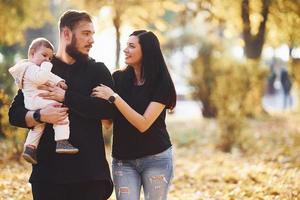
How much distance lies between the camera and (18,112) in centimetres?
369

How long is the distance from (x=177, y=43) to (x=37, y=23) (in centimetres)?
1575

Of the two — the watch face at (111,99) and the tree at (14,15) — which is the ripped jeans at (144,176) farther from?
the tree at (14,15)

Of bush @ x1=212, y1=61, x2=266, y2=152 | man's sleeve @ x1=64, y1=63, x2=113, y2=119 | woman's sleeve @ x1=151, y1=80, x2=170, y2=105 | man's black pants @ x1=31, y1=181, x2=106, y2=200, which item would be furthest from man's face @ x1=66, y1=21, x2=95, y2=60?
bush @ x1=212, y1=61, x2=266, y2=152

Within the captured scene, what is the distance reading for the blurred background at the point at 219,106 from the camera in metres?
8.02

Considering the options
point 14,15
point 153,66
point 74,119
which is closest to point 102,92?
point 74,119

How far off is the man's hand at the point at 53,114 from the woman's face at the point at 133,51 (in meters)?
0.77

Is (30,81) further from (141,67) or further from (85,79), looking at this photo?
(141,67)

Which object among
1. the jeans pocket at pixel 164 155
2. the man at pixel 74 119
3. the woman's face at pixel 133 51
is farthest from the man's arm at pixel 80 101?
the jeans pocket at pixel 164 155

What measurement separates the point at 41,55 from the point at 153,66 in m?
0.84

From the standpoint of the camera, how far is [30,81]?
3637 millimetres

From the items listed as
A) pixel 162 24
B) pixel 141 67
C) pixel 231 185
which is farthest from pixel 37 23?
pixel 141 67

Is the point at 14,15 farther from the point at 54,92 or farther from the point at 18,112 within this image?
the point at 54,92

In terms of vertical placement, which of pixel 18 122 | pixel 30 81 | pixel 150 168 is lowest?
pixel 150 168

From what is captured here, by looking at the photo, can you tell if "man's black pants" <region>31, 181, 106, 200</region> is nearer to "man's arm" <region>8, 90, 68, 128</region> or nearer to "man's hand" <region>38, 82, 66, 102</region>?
"man's arm" <region>8, 90, 68, 128</region>
